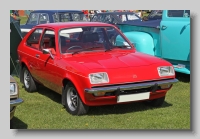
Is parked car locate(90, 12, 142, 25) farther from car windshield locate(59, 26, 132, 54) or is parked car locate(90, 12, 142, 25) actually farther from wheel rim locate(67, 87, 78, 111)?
wheel rim locate(67, 87, 78, 111)

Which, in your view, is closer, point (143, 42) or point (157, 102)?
point (157, 102)

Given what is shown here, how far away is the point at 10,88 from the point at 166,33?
4.31 m

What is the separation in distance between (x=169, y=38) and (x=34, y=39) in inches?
114

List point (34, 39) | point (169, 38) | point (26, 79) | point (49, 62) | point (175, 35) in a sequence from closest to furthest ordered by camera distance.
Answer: point (49, 62)
point (34, 39)
point (26, 79)
point (175, 35)
point (169, 38)

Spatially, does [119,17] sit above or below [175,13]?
below

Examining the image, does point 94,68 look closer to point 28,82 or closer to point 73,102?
point 73,102

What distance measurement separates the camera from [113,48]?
632cm

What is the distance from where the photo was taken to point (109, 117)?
5516 millimetres

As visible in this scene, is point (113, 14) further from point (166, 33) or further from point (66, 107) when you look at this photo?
point (66, 107)

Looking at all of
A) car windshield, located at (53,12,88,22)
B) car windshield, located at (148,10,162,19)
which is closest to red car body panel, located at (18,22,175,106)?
car windshield, located at (148,10,162,19)

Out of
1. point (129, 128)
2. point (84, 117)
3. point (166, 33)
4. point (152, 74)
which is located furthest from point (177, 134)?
point (166, 33)

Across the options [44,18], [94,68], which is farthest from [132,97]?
[44,18]

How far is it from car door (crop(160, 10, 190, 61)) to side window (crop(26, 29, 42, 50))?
2738mm

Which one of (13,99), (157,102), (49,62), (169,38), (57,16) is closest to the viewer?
(13,99)
